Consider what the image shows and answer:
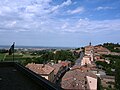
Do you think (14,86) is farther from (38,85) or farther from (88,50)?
(88,50)

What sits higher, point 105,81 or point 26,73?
point 26,73

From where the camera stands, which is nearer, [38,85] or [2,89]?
[2,89]

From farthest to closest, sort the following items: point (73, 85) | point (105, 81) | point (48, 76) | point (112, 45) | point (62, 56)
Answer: point (112, 45)
point (62, 56)
point (105, 81)
point (48, 76)
point (73, 85)

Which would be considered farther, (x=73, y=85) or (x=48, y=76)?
(x=48, y=76)

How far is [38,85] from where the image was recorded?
6.32 m

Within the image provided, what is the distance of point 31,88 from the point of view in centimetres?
609

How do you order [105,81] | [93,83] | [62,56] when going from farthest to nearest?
[62,56]
[105,81]
[93,83]

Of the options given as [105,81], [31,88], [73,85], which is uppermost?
[31,88]

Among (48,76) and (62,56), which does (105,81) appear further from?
(62,56)

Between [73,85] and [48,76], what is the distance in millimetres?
8164

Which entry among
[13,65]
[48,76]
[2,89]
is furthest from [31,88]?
[48,76]

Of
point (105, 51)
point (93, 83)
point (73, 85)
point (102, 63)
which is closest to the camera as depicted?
point (73, 85)

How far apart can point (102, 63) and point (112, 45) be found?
2932 inches

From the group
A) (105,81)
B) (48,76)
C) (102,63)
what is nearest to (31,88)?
(48,76)
